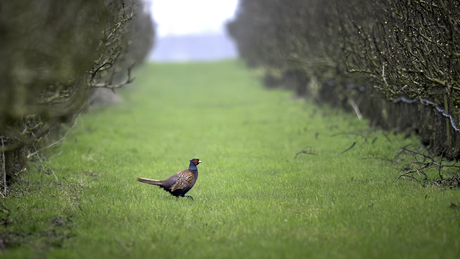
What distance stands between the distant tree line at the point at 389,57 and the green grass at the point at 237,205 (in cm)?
126

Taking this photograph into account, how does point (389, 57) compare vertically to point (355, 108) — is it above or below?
above

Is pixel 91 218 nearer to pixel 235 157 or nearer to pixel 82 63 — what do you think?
pixel 82 63

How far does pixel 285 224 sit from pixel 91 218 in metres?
2.97

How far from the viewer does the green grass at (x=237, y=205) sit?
16.2 ft

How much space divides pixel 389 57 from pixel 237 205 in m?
5.36

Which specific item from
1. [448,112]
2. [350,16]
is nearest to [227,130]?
[350,16]

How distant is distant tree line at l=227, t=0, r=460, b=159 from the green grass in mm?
1261

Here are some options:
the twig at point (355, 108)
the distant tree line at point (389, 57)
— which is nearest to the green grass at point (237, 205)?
the distant tree line at point (389, 57)

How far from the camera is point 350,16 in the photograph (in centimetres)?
1340

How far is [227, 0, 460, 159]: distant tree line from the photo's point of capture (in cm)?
767

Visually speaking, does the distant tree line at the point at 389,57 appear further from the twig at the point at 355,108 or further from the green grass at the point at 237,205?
the green grass at the point at 237,205

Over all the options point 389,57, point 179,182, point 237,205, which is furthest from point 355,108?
point 179,182

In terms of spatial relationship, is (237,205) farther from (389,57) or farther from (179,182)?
(389,57)

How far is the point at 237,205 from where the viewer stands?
6.75 m
